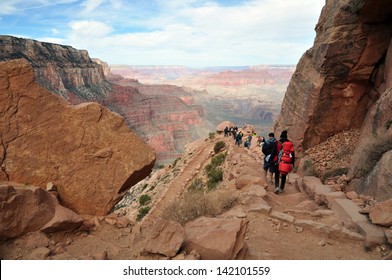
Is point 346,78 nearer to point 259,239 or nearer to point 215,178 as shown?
point 259,239

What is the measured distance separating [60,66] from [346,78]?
265ft

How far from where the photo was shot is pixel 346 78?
42.1ft

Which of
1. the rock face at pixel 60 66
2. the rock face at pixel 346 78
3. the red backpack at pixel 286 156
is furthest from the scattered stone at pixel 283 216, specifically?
the rock face at pixel 60 66

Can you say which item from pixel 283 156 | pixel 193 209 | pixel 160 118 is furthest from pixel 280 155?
pixel 160 118

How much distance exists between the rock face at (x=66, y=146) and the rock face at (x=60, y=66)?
5954 centimetres

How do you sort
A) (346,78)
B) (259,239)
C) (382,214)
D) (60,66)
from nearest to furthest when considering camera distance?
(382,214) < (259,239) < (346,78) < (60,66)

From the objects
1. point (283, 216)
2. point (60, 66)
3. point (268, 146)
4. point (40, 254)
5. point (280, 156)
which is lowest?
point (283, 216)

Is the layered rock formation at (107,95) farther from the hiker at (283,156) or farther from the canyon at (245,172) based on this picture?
the hiker at (283,156)

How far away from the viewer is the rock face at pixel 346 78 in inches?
434

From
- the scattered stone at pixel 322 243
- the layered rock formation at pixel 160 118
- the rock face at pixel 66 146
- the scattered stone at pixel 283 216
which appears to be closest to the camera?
the scattered stone at pixel 322 243

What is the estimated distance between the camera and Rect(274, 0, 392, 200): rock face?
11.0 meters

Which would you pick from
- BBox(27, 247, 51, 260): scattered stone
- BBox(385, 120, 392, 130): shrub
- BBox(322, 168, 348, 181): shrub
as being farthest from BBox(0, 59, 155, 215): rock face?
BBox(322, 168, 348, 181): shrub

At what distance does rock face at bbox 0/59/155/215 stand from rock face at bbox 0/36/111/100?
59.5 metres

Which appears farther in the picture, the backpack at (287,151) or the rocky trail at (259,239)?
the backpack at (287,151)
